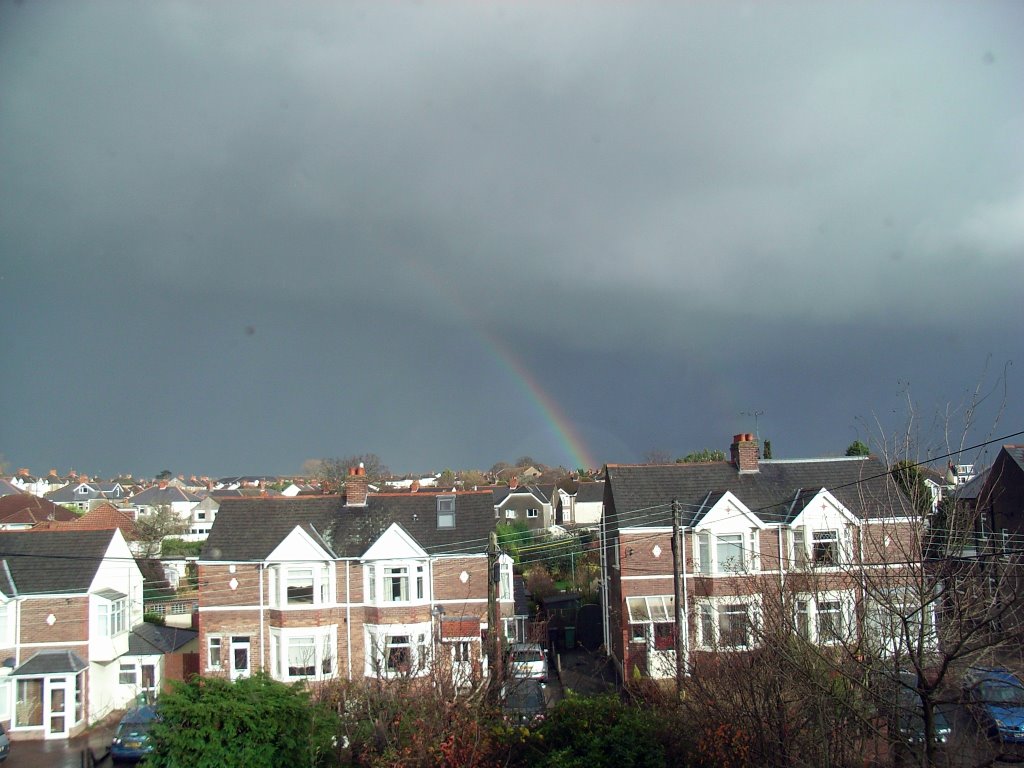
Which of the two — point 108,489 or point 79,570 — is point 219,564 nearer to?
point 79,570

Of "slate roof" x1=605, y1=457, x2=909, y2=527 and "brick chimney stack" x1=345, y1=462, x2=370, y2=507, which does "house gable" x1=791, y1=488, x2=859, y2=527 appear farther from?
"brick chimney stack" x1=345, y1=462, x2=370, y2=507

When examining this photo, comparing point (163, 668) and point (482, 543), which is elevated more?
point (482, 543)

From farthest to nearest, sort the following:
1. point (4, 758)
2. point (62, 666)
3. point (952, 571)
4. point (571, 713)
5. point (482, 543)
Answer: point (482, 543)
point (62, 666)
point (4, 758)
point (571, 713)
point (952, 571)

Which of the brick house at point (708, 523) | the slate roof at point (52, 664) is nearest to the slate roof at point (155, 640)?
the slate roof at point (52, 664)

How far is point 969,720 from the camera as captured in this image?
9352 mm

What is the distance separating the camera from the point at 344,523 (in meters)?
32.9

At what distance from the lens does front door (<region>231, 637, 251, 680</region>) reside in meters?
30.6

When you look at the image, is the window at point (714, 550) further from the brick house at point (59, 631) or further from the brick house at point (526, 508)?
the brick house at point (526, 508)

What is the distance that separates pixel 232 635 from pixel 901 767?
26.7m

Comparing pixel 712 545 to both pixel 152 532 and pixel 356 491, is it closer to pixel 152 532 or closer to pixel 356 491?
pixel 356 491

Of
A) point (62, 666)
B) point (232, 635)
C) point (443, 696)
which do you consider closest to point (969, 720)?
point (443, 696)

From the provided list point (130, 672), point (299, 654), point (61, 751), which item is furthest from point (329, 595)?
point (130, 672)

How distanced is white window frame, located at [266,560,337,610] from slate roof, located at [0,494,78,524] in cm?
4432

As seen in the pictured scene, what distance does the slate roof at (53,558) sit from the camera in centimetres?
3125
